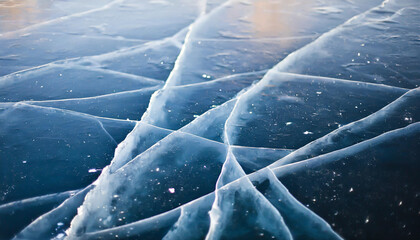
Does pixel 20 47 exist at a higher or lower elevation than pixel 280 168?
higher

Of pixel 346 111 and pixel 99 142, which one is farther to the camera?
pixel 346 111

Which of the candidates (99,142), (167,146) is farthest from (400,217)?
(99,142)

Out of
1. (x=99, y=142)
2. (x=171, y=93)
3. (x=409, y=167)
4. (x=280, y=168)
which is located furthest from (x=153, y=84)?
(x=409, y=167)

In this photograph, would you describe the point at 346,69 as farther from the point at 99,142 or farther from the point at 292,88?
the point at 99,142

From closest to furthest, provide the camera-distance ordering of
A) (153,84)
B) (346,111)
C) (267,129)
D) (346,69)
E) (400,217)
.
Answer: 1. (400,217)
2. (267,129)
3. (346,111)
4. (153,84)
5. (346,69)

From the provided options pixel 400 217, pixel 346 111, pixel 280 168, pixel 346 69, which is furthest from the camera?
pixel 346 69

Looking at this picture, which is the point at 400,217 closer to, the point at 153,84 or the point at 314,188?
the point at 314,188
